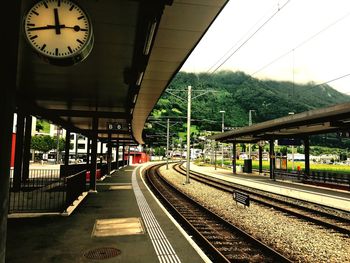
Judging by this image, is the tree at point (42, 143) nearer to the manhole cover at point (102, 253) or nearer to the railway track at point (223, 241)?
the railway track at point (223, 241)

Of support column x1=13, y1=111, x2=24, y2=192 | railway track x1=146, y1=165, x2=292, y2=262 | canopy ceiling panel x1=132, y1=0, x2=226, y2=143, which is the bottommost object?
railway track x1=146, y1=165, x2=292, y2=262

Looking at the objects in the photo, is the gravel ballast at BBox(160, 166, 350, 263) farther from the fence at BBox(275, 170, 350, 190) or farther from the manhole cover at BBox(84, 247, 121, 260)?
the fence at BBox(275, 170, 350, 190)

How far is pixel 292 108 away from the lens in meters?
104

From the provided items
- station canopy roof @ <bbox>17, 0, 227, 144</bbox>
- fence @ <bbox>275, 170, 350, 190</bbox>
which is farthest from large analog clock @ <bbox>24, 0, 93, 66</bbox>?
fence @ <bbox>275, 170, 350, 190</bbox>

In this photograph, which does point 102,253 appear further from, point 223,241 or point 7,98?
point 7,98

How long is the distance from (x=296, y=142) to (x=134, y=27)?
24.7 meters

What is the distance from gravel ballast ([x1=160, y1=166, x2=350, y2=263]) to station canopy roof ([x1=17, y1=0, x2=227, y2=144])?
558 centimetres

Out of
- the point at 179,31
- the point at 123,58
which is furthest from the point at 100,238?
the point at 179,31

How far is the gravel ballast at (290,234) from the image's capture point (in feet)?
23.1

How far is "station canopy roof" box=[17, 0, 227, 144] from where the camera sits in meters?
5.18

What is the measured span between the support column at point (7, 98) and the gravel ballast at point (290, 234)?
20.5ft

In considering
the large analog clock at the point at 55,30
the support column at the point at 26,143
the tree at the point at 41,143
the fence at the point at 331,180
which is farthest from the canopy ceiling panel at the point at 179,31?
the tree at the point at 41,143

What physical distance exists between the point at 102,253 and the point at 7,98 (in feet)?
13.6

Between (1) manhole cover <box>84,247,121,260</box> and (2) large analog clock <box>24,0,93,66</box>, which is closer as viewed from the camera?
(2) large analog clock <box>24,0,93,66</box>
